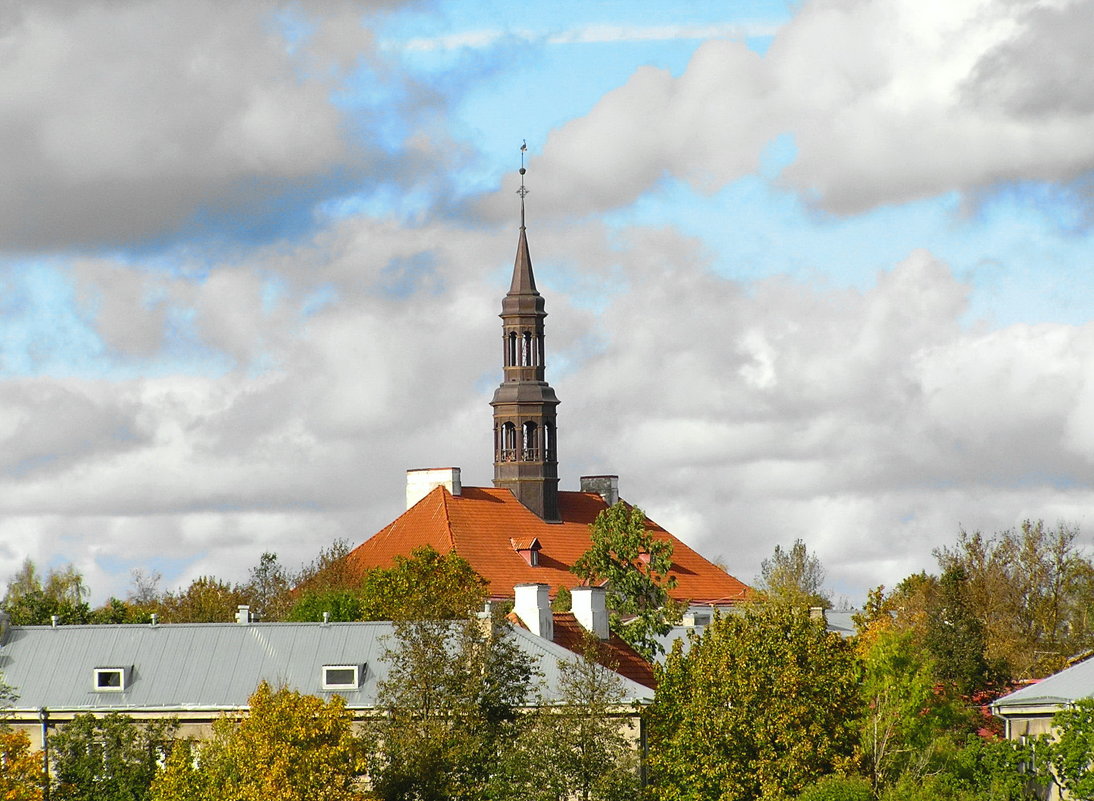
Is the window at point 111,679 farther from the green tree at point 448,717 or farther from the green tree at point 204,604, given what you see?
the green tree at point 204,604

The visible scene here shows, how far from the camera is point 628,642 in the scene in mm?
71250

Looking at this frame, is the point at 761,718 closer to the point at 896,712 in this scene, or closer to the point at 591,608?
the point at 896,712

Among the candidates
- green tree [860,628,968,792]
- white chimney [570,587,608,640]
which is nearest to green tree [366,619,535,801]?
white chimney [570,587,608,640]

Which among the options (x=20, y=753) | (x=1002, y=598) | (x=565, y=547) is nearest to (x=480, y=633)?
(x=20, y=753)

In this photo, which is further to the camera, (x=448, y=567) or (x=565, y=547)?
(x=565, y=547)

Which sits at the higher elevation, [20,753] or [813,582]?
[813,582]

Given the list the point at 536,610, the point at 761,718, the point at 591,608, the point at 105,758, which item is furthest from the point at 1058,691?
the point at 105,758

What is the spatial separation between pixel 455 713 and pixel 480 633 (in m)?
2.40

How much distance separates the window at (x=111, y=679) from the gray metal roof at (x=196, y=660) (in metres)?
0.13

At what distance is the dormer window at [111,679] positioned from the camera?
58.3m

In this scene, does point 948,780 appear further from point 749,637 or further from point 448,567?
point 448,567

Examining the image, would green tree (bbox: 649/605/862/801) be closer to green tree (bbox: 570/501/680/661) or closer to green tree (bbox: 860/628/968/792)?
green tree (bbox: 860/628/968/792)

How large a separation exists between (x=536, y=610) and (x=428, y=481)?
152 ft

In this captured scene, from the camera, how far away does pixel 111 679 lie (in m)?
58.7
